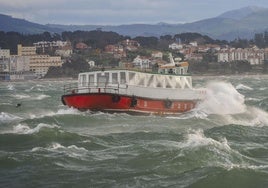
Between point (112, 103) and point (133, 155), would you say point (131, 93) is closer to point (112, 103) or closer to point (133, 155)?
point (112, 103)

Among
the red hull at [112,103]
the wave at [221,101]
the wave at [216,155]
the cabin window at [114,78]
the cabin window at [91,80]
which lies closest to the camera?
the wave at [216,155]

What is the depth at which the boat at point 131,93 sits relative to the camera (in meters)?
39.3

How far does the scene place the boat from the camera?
1549 inches

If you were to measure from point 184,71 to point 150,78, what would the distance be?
5.50 m

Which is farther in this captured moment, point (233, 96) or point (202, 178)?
point (233, 96)

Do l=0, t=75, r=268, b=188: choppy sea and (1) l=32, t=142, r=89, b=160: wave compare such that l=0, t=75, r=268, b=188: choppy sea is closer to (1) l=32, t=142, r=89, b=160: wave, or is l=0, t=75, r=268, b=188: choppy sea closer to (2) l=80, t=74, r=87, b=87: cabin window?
(1) l=32, t=142, r=89, b=160: wave

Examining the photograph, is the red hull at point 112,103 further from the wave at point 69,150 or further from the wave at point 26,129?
the wave at point 69,150

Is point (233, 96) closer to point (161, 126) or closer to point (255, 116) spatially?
point (255, 116)

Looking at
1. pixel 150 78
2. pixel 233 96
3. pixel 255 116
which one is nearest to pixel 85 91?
pixel 150 78

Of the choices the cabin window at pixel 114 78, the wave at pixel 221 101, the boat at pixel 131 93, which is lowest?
the wave at pixel 221 101

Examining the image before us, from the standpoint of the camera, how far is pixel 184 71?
1842 inches

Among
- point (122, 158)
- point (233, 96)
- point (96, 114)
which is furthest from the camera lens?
point (233, 96)

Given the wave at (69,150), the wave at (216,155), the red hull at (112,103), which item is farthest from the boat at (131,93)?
the wave at (216,155)

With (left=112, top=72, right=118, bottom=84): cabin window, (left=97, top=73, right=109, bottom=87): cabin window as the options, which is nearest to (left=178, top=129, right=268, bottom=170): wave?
(left=112, top=72, right=118, bottom=84): cabin window
